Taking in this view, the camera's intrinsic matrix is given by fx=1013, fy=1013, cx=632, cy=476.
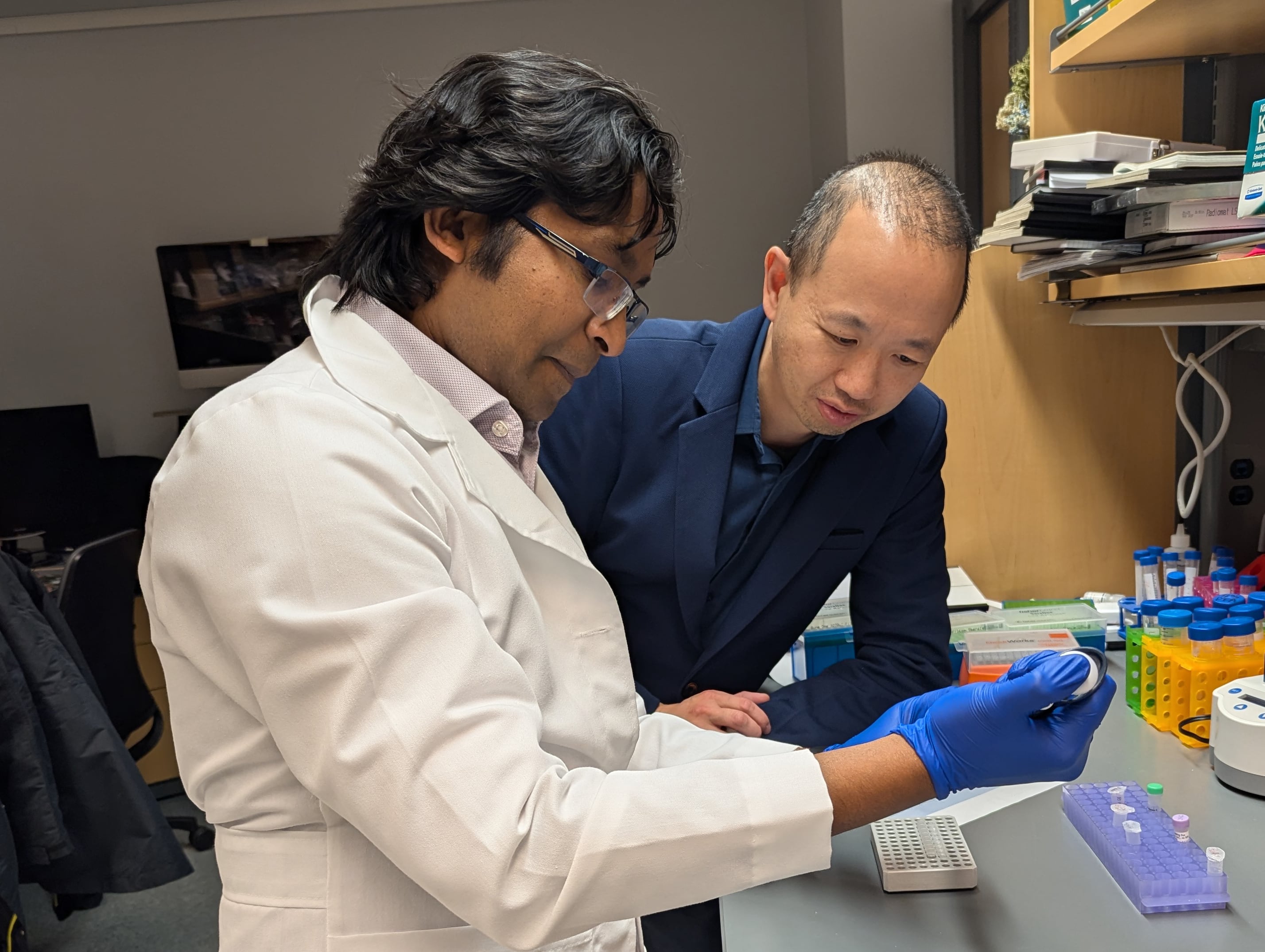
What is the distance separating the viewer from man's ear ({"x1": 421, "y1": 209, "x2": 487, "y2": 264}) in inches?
35.2

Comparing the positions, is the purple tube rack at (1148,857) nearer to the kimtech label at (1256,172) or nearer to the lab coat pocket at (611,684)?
the lab coat pocket at (611,684)

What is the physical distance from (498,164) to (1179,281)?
0.90 metres

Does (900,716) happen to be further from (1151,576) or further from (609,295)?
(1151,576)

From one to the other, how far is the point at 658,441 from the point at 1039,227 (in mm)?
689

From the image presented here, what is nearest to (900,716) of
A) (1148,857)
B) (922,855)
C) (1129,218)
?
(922,855)

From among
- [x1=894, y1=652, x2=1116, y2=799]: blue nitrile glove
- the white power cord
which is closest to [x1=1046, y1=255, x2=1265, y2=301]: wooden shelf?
the white power cord

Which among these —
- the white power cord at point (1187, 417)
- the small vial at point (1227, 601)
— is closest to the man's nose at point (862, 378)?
the small vial at point (1227, 601)

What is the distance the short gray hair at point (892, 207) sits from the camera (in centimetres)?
120

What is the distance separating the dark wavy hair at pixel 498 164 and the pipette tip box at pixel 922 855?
2.22 feet

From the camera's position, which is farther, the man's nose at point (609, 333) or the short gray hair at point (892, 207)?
the short gray hair at point (892, 207)

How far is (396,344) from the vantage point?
2.99 ft

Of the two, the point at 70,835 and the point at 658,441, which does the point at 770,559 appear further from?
the point at 70,835

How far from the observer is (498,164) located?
Result: 87 cm

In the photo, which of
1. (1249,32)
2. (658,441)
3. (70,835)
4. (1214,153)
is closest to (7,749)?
(70,835)
